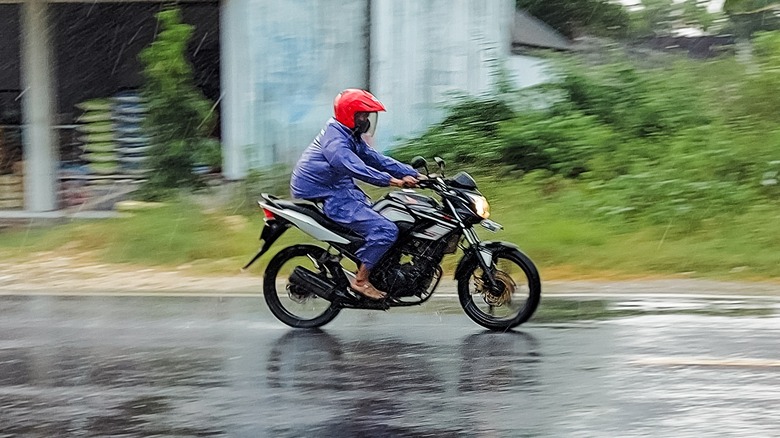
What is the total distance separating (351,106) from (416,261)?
1.24 metres

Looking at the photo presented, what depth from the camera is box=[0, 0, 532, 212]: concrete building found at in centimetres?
1463

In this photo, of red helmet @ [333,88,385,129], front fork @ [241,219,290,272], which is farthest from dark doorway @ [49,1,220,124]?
red helmet @ [333,88,385,129]

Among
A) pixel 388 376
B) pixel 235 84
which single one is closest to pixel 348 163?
pixel 388 376

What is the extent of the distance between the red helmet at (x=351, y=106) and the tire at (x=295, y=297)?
1.05m

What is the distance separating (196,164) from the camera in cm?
1466

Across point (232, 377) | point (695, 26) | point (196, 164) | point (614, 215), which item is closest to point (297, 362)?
point (232, 377)

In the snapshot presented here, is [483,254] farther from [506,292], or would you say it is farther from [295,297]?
[295,297]

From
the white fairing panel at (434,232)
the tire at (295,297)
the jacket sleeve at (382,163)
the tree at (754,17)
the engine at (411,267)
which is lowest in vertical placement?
the tire at (295,297)

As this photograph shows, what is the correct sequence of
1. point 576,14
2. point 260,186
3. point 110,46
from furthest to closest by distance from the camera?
point 576,14
point 110,46
point 260,186

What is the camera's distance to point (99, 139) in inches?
611

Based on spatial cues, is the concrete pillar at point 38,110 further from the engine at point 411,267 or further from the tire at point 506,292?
the tire at point 506,292

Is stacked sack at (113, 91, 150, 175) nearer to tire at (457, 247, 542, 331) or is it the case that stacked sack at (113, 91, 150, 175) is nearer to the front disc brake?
tire at (457, 247, 542, 331)

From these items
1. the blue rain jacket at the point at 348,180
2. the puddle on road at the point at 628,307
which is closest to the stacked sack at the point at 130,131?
the puddle on road at the point at 628,307

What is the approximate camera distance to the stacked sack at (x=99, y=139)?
50.7ft
